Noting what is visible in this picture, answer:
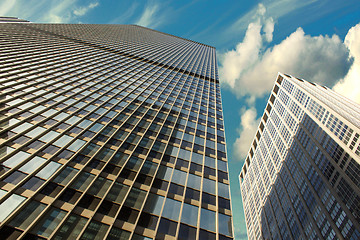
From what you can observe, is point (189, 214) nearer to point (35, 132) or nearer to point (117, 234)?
point (117, 234)

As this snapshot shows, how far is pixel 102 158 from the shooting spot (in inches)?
1152

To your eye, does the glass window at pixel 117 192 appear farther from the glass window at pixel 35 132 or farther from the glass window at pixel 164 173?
the glass window at pixel 35 132

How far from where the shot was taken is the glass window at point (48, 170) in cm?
2369

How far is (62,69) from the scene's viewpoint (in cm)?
5488

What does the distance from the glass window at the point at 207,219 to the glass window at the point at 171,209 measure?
2992 mm

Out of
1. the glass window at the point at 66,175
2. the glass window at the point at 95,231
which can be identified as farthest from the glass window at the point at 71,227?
the glass window at the point at 66,175

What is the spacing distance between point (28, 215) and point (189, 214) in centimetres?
1647

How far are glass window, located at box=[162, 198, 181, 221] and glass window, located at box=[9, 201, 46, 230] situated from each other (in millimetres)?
12621

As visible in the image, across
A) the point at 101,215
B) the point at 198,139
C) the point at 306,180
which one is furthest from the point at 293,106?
the point at 101,215

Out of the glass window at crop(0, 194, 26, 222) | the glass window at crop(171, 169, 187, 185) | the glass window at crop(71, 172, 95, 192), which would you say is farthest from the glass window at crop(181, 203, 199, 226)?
the glass window at crop(0, 194, 26, 222)

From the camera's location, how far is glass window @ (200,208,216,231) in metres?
24.2

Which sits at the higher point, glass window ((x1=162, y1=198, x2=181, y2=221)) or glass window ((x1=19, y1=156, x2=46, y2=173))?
glass window ((x1=19, y1=156, x2=46, y2=173))

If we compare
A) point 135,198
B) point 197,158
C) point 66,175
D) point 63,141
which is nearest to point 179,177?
point 197,158

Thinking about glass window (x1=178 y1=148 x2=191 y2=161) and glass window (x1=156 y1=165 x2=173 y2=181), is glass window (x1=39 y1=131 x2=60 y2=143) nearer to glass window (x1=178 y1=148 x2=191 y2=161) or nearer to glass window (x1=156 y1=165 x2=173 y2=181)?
glass window (x1=156 y1=165 x2=173 y2=181)
